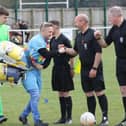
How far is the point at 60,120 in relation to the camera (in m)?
11.3

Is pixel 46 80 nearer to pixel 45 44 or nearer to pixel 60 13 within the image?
pixel 45 44

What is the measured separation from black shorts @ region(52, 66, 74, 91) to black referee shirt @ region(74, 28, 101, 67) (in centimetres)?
58

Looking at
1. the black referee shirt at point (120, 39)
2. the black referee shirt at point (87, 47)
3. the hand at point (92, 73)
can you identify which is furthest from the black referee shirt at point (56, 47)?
the black referee shirt at point (120, 39)

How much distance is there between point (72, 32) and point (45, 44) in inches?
872

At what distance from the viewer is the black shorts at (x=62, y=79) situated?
442 inches

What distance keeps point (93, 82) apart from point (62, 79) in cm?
74

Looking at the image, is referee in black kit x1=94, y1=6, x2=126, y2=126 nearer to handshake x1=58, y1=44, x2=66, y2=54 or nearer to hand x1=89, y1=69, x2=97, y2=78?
hand x1=89, y1=69, x2=97, y2=78

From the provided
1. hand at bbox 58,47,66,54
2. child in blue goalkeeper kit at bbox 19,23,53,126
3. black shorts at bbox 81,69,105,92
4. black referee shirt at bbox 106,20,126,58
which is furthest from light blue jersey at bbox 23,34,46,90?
black referee shirt at bbox 106,20,126,58

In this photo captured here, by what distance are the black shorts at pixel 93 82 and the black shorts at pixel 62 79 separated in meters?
0.48

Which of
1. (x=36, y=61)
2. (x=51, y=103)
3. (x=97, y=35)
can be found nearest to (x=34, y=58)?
(x=36, y=61)

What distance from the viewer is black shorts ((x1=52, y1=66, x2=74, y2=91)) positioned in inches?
442

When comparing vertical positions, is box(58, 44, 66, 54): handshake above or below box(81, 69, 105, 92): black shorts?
above

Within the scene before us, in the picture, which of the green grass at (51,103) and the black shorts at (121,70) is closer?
the black shorts at (121,70)

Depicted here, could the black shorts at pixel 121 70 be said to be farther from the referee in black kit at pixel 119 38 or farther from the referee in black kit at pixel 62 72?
the referee in black kit at pixel 62 72
